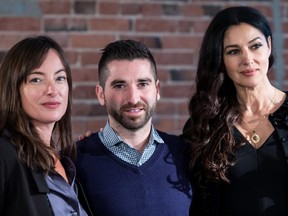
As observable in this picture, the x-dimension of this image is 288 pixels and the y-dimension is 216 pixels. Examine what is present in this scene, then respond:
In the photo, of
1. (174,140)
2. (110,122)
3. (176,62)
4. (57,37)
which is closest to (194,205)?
(174,140)

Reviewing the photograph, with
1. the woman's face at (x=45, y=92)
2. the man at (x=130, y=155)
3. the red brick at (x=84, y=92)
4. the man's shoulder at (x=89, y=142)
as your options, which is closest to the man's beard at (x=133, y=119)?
the man at (x=130, y=155)

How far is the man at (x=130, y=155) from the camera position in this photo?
2.26 metres

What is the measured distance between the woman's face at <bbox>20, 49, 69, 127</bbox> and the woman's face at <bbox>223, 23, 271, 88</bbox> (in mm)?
726

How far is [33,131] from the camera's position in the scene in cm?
212

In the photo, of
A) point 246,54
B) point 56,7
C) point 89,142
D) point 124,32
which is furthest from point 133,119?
point 56,7

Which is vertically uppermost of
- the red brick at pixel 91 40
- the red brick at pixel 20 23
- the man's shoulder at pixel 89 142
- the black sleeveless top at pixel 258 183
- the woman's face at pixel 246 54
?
the red brick at pixel 20 23

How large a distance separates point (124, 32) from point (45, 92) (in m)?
1.02

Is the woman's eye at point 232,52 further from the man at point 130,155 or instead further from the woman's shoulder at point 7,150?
the woman's shoulder at point 7,150

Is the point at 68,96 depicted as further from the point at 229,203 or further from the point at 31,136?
the point at 229,203

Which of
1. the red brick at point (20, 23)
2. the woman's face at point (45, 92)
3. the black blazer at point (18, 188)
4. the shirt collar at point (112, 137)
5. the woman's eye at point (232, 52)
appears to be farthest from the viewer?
the red brick at point (20, 23)

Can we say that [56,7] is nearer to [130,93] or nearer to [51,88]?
[130,93]

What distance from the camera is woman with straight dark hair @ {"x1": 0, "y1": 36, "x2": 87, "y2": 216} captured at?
194 cm

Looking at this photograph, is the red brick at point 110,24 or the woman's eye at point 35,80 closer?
the woman's eye at point 35,80

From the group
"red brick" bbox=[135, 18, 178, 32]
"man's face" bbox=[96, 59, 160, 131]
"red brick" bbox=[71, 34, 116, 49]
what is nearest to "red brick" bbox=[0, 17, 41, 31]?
"red brick" bbox=[71, 34, 116, 49]
